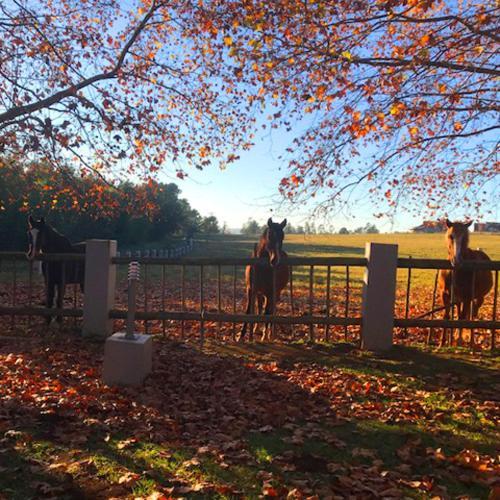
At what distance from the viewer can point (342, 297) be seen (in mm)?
17688

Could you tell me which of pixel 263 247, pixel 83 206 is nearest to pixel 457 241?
pixel 263 247

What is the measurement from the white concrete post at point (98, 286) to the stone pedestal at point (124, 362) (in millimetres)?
2281

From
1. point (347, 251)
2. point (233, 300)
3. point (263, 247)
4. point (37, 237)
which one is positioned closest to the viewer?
point (263, 247)

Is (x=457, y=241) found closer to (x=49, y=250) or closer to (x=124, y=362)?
(x=124, y=362)

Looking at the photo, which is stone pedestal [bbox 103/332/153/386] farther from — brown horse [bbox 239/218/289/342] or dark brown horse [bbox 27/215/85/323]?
dark brown horse [bbox 27/215/85/323]

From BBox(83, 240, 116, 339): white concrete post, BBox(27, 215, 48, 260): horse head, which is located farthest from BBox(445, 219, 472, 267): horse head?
BBox(27, 215, 48, 260): horse head

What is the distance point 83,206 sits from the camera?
37.2 ft

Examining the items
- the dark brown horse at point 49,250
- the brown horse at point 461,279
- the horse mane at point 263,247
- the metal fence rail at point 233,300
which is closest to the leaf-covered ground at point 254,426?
the metal fence rail at point 233,300

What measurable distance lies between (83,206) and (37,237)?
2.39 metres

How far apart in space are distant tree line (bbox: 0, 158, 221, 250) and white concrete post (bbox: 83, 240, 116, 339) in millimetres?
2012

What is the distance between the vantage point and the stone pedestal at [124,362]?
5.80 meters

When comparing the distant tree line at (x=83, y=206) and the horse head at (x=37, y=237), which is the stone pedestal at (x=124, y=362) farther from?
the distant tree line at (x=83, y=206)

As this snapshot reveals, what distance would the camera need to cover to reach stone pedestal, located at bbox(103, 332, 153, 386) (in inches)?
228

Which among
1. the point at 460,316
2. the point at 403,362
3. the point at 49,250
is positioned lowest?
the point at 403,362
